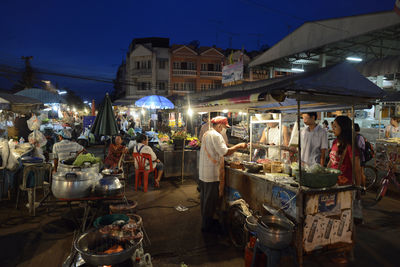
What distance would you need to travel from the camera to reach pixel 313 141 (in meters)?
4.88

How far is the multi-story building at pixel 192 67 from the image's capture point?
1414 inches

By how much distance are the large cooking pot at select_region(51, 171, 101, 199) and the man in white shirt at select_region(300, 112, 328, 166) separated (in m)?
4.25

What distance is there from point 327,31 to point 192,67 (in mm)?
25166

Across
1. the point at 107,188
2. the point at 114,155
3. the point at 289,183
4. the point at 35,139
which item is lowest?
the point at 107,188

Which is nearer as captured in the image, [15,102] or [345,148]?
[345,148]

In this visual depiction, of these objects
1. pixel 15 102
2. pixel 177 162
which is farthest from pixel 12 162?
pixel 177 162

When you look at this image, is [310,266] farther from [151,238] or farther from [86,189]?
[86,189]

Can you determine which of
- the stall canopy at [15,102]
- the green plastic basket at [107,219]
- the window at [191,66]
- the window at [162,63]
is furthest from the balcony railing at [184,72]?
the green plastic basket at [107,219]

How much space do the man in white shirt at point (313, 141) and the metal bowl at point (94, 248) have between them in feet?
12.6

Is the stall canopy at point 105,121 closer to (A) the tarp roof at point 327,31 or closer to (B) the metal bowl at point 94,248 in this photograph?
(B) the metal bowl at point 94,248

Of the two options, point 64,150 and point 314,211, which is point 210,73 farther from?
point 314,211

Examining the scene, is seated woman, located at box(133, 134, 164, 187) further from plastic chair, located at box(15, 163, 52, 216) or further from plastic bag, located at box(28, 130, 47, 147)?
plastic bag, located at box(28, 130, 47, 147)

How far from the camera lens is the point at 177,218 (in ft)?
17.1

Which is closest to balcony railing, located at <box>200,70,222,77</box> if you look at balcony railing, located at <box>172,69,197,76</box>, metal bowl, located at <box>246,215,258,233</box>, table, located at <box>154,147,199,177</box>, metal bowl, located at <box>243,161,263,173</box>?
balcony railing, located at <box>172,69,197,76</box>
